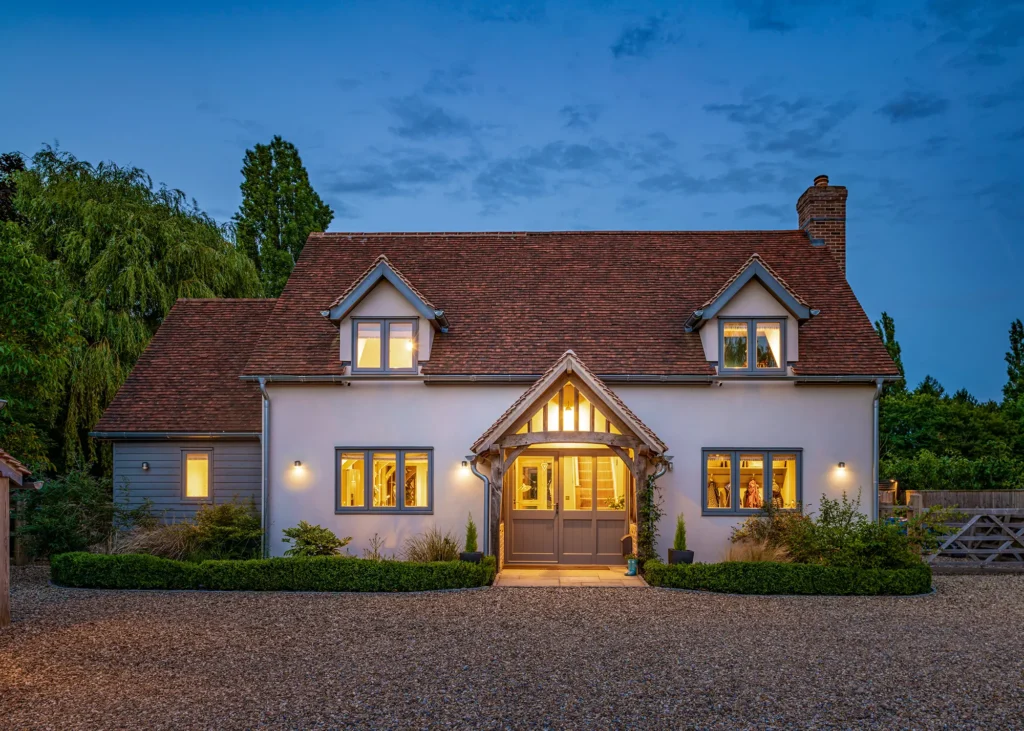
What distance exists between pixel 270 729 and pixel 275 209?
99.5ft

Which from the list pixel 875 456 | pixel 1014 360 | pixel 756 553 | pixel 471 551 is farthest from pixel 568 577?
pixel 1014 360

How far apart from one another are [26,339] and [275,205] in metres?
18.6

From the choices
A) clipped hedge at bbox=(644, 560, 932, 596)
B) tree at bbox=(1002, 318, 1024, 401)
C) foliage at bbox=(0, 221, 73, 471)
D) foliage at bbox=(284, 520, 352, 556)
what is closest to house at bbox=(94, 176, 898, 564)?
foliage at bbox=(284, 520, 352, 556)

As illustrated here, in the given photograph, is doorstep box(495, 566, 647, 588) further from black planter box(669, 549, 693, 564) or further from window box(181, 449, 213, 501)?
window box(181, 449, 213, 501)

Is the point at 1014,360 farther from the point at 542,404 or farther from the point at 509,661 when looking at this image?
the point at 509,661

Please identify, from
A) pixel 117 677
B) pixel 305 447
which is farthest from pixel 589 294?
pixel 117 677

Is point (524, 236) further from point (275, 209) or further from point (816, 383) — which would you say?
point (275, 209)

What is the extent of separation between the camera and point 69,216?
23.6 m

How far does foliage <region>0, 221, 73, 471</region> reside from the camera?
1566 centimetres

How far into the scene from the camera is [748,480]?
17016 millimetres

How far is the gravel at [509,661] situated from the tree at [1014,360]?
25.2 m

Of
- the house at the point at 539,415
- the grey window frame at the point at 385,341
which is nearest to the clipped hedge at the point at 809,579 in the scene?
the house at the point at 539,415

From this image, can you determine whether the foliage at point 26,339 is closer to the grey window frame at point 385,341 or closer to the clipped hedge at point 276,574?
the clipped hedge at point 276,574

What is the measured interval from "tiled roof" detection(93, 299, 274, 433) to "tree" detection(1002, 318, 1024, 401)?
32.5 meters
